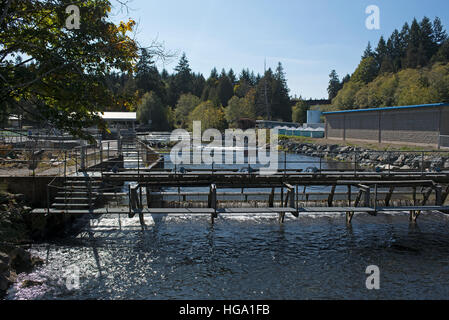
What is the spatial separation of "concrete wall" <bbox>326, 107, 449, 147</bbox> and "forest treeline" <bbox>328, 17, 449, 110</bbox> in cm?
1398

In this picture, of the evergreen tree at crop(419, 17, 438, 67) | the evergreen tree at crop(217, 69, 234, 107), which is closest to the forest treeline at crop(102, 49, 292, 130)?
the evergreen tree at crop(217, 69, 234, 107)

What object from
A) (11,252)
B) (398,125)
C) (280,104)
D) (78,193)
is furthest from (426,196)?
(280,104)

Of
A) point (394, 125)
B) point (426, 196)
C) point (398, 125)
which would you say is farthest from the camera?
point (394, 125)

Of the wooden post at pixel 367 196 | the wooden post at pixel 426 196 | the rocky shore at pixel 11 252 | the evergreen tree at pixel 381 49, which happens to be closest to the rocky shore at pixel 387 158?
the wooden post at pixel 426 196

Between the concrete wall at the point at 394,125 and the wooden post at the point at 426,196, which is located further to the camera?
the concrete wall at the point at 394,125

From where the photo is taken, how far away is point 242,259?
45.3 ft

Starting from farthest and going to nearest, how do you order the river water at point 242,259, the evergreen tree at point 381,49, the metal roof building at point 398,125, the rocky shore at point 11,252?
the evergreen tree at point 381,49, the metal roof building at point 398,125, the river water at point 242,259, the rocky shore at point 11,252

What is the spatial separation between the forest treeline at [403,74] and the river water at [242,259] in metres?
53.1

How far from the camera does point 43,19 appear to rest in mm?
11141

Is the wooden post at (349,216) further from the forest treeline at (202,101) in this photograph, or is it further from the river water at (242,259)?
the forest treeline at (202,101)

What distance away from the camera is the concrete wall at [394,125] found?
143ft

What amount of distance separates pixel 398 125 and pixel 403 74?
51463mm

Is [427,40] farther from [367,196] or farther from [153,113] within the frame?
[367,196]
